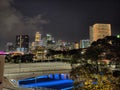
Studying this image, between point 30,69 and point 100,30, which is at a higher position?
point 100,30

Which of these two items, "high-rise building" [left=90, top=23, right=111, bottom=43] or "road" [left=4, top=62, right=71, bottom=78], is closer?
"road" [left=4, top=62, right=71, bottom=78]

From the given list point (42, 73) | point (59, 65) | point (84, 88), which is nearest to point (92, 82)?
point (84, 88)

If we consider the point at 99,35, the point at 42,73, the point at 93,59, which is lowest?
the point at 42,73

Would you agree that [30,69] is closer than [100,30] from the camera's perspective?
Yes

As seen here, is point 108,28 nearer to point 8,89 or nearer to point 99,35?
point 99,35

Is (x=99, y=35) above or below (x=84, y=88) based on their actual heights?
above

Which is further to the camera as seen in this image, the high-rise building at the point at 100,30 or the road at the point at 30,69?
the high-rise building at the point at 100,30

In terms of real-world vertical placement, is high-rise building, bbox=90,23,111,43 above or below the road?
above

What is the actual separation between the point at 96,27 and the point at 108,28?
9.60 metres

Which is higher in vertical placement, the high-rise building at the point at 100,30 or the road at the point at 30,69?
the high-rise building at the point at 100,30

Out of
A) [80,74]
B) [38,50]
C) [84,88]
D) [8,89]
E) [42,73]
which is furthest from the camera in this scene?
[38,50]

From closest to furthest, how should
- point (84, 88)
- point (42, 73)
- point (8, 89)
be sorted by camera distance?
1. point (84, 88)
2. point (8, 89)
3. point (42, 73)

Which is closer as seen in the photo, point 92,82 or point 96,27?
point 92,82

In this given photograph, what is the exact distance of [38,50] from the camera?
138 m
